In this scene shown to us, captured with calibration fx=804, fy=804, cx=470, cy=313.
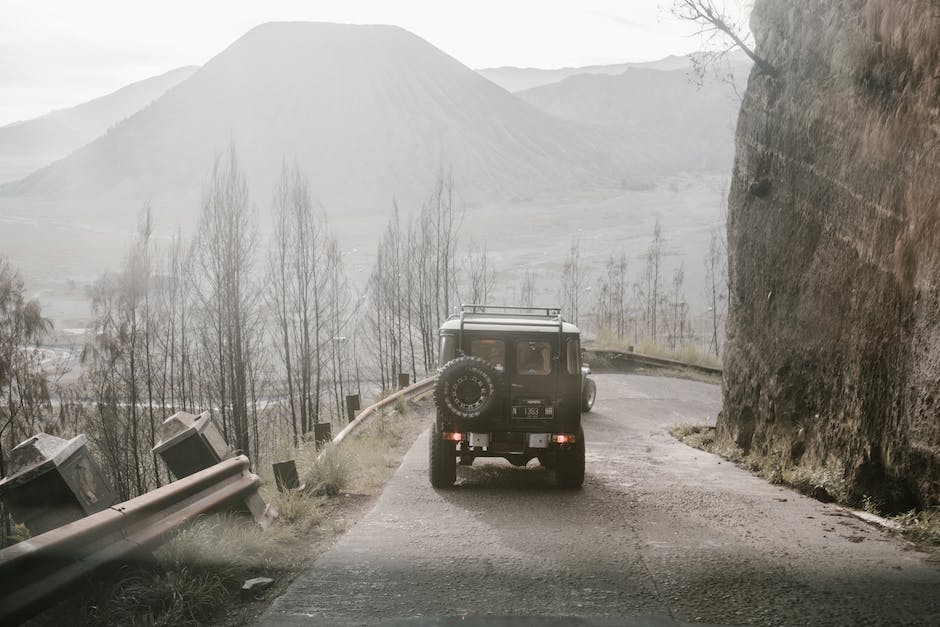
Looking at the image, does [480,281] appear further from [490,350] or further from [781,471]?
[490,350]

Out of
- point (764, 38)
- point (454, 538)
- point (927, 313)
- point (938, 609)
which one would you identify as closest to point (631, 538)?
point (454, 538)

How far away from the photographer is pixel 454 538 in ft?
24.2

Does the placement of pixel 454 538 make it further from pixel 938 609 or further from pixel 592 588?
pixel 938 609

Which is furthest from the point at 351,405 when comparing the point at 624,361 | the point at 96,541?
the point at 624,361

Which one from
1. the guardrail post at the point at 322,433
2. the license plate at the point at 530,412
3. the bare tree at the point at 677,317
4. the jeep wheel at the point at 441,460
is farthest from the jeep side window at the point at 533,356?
the bare tree at the point at 677,317

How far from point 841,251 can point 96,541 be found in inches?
377

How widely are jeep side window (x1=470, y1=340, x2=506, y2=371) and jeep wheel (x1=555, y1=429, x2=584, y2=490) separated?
1385 mm

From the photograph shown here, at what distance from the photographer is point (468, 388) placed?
32.7 ft

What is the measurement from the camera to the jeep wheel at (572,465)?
10289 millimetres

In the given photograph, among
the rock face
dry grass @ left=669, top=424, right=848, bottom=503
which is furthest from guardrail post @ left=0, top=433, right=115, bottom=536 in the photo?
dry grass @ left=669, top=424, right=848, bottom=503

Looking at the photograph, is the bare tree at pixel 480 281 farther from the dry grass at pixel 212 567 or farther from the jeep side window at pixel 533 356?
the dry grass at pixel 212 567

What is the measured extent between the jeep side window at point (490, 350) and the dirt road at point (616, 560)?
167cm

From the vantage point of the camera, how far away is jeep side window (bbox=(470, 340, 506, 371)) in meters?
10.5

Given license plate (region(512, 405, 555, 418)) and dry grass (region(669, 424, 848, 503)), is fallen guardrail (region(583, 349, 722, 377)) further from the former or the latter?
license plate (region(512, 405, 555, 418))
